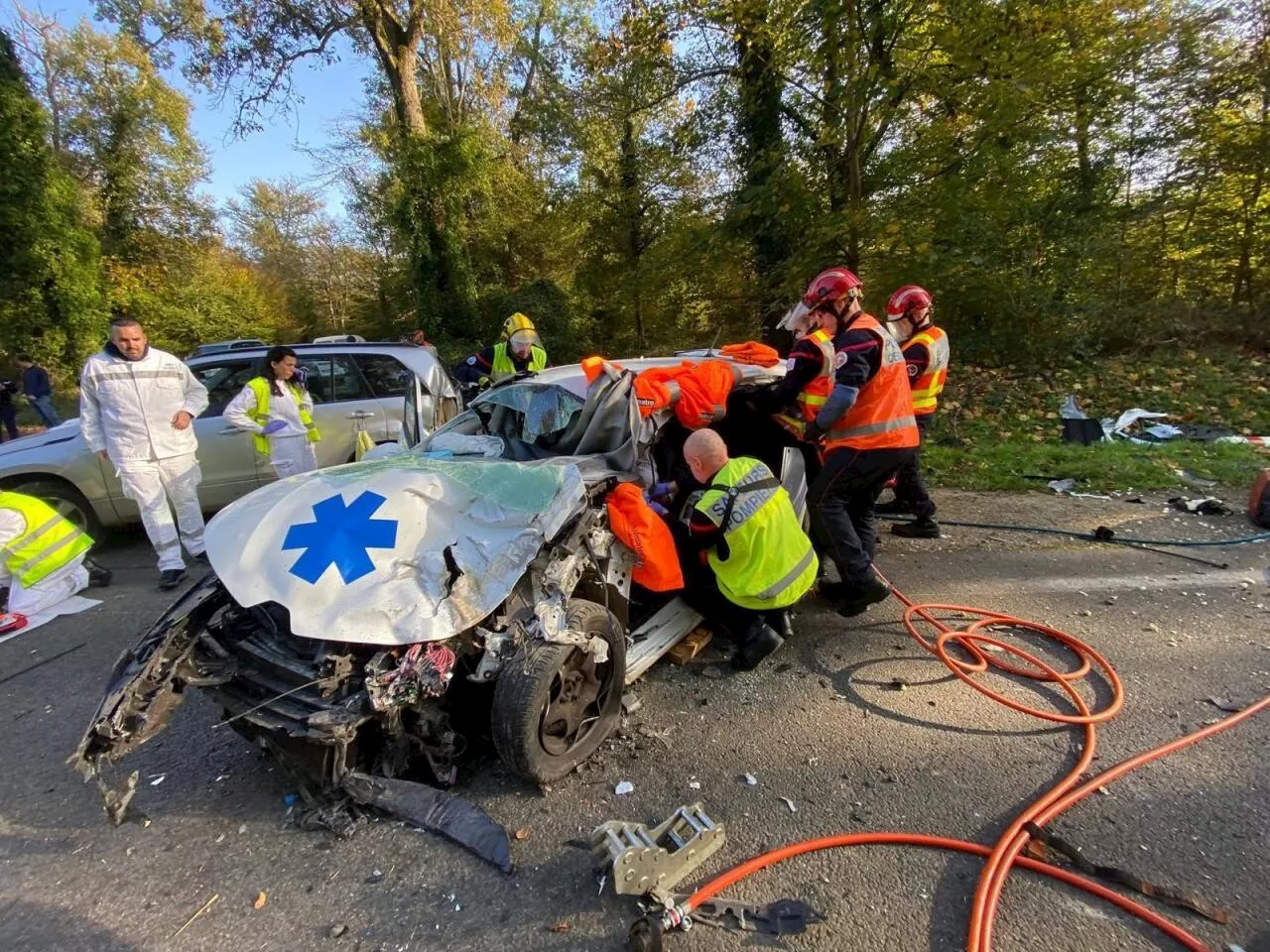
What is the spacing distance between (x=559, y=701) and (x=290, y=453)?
152 inches

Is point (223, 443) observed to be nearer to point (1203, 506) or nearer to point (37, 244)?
point (1203, 506)

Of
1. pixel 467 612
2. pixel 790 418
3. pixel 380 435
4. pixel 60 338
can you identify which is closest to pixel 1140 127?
pixel 790 418

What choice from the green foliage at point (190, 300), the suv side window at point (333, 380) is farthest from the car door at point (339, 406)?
the green foliage at point (190, 300)

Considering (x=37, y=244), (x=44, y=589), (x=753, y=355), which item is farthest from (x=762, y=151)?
(x=37, y=244)

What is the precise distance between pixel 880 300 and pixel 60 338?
18.4 m

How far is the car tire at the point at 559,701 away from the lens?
222cm

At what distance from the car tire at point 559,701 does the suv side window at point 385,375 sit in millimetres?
4033

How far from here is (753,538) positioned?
2926mm

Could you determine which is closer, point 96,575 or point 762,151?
point 96,575

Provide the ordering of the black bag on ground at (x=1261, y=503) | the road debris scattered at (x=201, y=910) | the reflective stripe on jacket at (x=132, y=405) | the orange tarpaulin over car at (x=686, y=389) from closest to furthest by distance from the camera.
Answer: the road debris scattered at (x=201, y=910) < the orange tarpaulin over car at (x=686, y=389) < the reflective stripe on jacket at (x=132, y=405) < the black bag on ground at (x=1261, y=503)

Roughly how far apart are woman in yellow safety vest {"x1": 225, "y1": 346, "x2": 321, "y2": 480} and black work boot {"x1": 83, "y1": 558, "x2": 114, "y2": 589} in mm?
1347

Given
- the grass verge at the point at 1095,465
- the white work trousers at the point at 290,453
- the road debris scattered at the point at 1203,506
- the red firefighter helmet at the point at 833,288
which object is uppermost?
the red firefighter helmet at the point at 833,288

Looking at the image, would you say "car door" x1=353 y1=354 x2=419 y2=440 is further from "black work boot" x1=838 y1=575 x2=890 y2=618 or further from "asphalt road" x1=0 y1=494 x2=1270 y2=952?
"black work boot" x1=838 y1=575 x2=890 y2=618

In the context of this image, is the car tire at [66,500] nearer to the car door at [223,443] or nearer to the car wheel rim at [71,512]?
the car wheel rim at [71,512]
